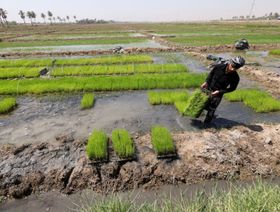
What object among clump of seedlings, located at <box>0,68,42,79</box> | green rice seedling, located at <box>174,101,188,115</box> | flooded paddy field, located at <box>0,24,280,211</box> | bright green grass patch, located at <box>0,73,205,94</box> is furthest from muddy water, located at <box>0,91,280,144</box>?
clump of seedlings, located at <box>0,68,42,79</box>

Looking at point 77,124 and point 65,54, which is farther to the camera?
point 65,54

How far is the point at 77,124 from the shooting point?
244 inches

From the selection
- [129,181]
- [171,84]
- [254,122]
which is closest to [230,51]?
[171,84]

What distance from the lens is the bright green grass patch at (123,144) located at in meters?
4.56

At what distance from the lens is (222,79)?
204 inches

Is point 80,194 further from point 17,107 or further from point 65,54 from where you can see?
point 65,54

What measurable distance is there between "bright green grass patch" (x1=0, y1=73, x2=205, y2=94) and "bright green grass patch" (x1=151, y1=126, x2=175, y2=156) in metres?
4.04

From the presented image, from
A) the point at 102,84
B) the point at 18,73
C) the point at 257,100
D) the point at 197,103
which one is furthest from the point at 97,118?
the point at 18,73

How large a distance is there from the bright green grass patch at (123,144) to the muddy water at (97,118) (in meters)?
0.61

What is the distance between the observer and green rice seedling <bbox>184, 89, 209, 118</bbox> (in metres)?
5.43

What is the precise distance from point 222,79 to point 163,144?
179 centimetres

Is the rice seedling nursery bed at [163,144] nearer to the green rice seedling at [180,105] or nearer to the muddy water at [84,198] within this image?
the muddy water at [84,198]

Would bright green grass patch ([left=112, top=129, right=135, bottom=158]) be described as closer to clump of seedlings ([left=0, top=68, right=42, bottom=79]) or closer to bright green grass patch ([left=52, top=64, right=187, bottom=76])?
bright green grass patch ([left=52, top=64, right=187, bottom=76])

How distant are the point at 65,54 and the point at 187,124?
13.6 metres
